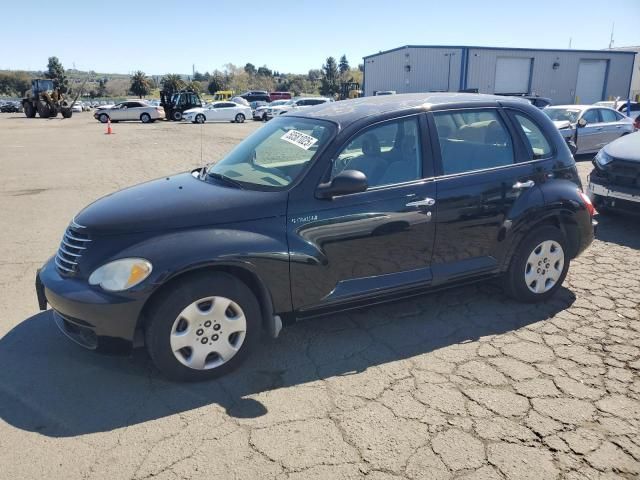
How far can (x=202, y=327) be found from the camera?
3.17 metres

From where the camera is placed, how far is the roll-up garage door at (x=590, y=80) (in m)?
43.8

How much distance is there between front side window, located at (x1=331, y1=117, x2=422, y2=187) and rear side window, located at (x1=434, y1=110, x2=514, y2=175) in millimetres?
242

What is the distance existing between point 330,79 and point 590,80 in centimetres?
5970

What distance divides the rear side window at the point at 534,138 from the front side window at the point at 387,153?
3.76ft

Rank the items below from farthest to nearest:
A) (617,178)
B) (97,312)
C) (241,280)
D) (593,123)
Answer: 1. (593,123)
2. (617,178)
3. (241,280)
4. (97,312)

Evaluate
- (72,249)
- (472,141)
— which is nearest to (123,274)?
(72,249)

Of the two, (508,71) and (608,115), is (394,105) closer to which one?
(608,115)

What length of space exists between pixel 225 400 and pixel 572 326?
290cm

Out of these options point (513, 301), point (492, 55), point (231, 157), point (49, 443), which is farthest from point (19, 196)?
point (492, 55)

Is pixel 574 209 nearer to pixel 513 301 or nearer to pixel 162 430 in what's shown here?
pixel 513 301

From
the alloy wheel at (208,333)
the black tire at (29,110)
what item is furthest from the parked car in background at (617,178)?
the black tire at (29,110)

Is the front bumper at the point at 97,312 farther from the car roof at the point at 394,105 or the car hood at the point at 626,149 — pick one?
the car hood at the point at 626,149

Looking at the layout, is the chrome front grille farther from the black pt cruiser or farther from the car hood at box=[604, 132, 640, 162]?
the car hood at box=[604, 132, 640, 162]

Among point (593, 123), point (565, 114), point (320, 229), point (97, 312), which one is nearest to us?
point (97, 312)
